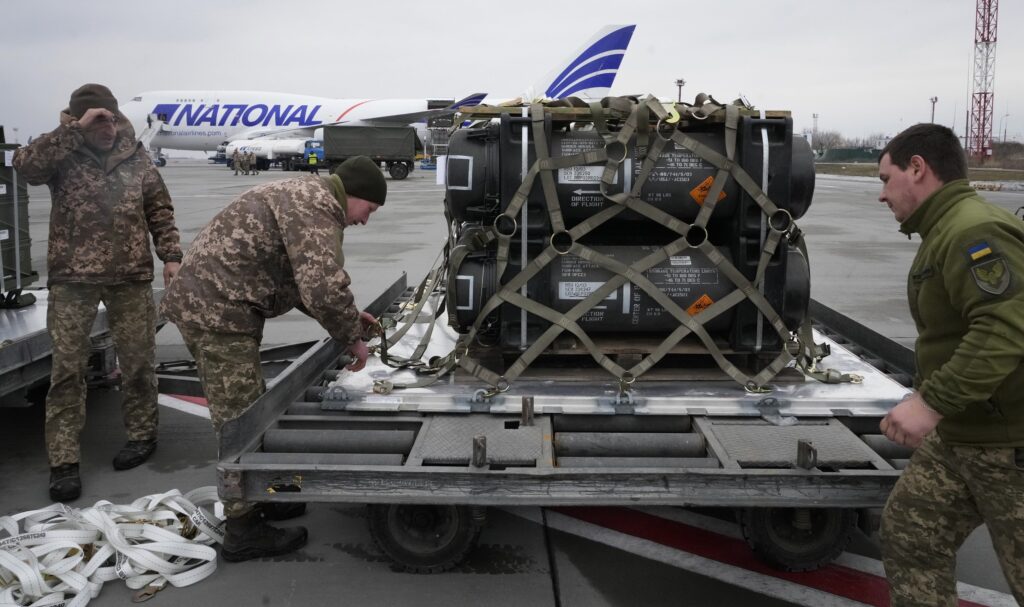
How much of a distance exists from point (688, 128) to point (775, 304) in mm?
1024

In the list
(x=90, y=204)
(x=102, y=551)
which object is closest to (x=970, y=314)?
(x=102, y=551)

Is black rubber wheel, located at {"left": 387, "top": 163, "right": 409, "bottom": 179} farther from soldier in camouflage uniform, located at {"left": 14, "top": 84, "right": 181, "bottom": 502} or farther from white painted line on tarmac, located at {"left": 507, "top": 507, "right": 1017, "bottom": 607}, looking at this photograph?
white painted line on tarmac, located at {"left": 507, "top": 507, "right": 1017, "bottom": 607}

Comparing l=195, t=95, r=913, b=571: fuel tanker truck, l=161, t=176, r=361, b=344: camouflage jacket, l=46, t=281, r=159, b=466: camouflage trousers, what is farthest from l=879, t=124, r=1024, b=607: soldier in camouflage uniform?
l=46, t=281, r=159, b=466: camouflage trousers

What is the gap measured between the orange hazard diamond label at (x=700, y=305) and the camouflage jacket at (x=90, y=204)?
10.7 ft

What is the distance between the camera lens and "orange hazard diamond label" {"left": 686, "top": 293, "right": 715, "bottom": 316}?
158 inches

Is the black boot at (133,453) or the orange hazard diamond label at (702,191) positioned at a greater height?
the orange hazard diamond label at (702,191)

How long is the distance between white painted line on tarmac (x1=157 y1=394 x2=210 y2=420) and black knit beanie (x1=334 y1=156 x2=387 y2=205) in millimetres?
2894

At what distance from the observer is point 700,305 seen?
4.02 meters

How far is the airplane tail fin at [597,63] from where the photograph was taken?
74.5 ft

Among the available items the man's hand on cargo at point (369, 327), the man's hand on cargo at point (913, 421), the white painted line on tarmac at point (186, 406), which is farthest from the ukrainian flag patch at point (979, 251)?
the white painted line on tarmac at point (186, 406)

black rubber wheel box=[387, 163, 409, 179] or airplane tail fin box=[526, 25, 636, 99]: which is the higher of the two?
airplane tail fin box=[526, 25, 636, 99]

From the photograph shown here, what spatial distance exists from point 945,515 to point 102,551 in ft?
11.1

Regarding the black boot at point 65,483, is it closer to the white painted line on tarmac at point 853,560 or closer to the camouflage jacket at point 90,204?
the camouflage jacket at point 90,204

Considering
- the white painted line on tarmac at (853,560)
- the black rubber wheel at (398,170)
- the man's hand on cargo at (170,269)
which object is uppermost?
the black rubber wheel at (398,170)
